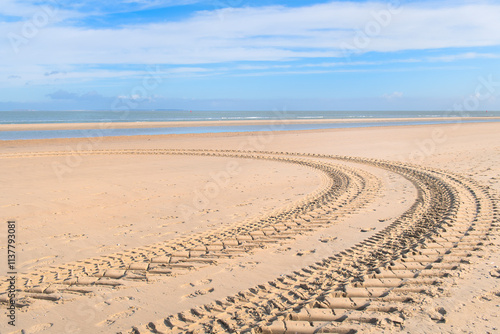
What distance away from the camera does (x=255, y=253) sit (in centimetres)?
492

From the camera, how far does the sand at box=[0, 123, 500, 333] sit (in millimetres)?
3363

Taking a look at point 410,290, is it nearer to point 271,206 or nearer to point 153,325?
point 153,325

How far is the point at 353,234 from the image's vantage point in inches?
223

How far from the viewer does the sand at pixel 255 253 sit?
11.0 ft

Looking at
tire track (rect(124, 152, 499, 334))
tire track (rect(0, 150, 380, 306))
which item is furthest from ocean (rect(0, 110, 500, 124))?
tire track (rect(124, 152, 499, 334))

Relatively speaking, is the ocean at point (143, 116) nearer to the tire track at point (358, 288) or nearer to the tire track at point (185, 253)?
the tire track at point (185, 253)

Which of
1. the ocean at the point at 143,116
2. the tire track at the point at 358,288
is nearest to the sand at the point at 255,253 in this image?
the tire track at the point at 358,288

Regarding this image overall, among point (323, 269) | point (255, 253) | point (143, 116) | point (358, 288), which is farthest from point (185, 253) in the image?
point (143, 116)

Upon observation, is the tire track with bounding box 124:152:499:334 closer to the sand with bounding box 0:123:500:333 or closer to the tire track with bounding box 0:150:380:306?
the sand with bounding box 0:123:500:333

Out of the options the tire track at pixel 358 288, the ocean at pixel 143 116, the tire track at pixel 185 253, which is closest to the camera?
the tire track at pixel 358 288

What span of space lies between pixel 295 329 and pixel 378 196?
18.6ft

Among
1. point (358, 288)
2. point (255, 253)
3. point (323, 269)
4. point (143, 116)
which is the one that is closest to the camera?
point (358, 288)

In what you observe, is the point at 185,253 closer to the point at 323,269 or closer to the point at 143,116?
the point at 323,269

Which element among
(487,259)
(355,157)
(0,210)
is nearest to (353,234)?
(487,259)
